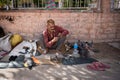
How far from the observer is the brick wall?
7.11 metres

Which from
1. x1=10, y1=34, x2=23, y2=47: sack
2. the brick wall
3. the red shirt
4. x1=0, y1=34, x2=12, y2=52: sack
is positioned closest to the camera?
the red shirt

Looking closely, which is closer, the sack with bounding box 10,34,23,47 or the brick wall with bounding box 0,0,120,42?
the sack with bounding box 10,34,23,47

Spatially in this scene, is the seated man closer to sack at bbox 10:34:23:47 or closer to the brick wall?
sack at bbox 10:34:23:47

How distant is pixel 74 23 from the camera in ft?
24.0

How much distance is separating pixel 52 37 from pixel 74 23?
56.5 inches

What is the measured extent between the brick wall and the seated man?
1.00 metres

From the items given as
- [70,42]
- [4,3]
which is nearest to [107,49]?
[70,42]

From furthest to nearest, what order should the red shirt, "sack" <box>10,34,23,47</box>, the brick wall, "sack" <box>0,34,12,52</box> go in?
the brick wall → "sack" <box>10,34,23,47</box> → "sack" <box>0,34,12,52</box> → the red shirt

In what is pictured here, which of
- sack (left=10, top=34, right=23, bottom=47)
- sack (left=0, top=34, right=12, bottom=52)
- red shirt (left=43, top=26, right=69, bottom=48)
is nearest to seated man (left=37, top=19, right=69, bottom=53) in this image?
red shirt (left=43, top=26, right=69, bottom=48)

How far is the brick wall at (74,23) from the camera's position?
7.11 m

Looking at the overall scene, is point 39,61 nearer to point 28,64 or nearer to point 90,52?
point 28,64

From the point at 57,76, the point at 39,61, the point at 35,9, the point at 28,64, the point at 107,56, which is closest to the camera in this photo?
the point at 57,76

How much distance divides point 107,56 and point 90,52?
52 cm

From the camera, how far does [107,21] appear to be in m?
7.45
